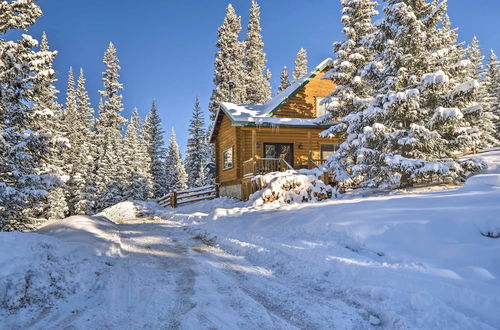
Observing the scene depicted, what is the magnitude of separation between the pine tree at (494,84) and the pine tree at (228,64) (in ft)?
84.2

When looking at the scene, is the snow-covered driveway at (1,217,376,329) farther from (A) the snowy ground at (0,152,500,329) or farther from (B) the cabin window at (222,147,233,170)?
(B) the cabin window at (222,147,233,170)

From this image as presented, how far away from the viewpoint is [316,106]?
798 inches

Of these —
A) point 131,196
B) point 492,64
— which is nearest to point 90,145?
point 131,196

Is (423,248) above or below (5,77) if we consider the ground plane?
below

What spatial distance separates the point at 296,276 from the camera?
16.6ft

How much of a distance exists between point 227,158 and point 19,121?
12.5m

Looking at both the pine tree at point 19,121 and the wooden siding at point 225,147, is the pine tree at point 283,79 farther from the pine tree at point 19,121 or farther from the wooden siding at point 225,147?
the pine tree at point 19,121

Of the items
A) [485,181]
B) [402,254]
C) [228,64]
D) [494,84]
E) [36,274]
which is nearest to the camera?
[36,274]

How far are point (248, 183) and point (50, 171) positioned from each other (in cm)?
912

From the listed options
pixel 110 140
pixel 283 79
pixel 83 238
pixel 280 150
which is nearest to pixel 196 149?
pixel 110 140

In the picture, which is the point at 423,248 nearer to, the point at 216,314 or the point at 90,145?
the point at 216,314

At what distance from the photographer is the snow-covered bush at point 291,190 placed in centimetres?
1235

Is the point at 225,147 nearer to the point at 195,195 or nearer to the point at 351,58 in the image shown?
the point at 195,195

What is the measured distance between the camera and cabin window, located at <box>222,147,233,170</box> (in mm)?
20200
